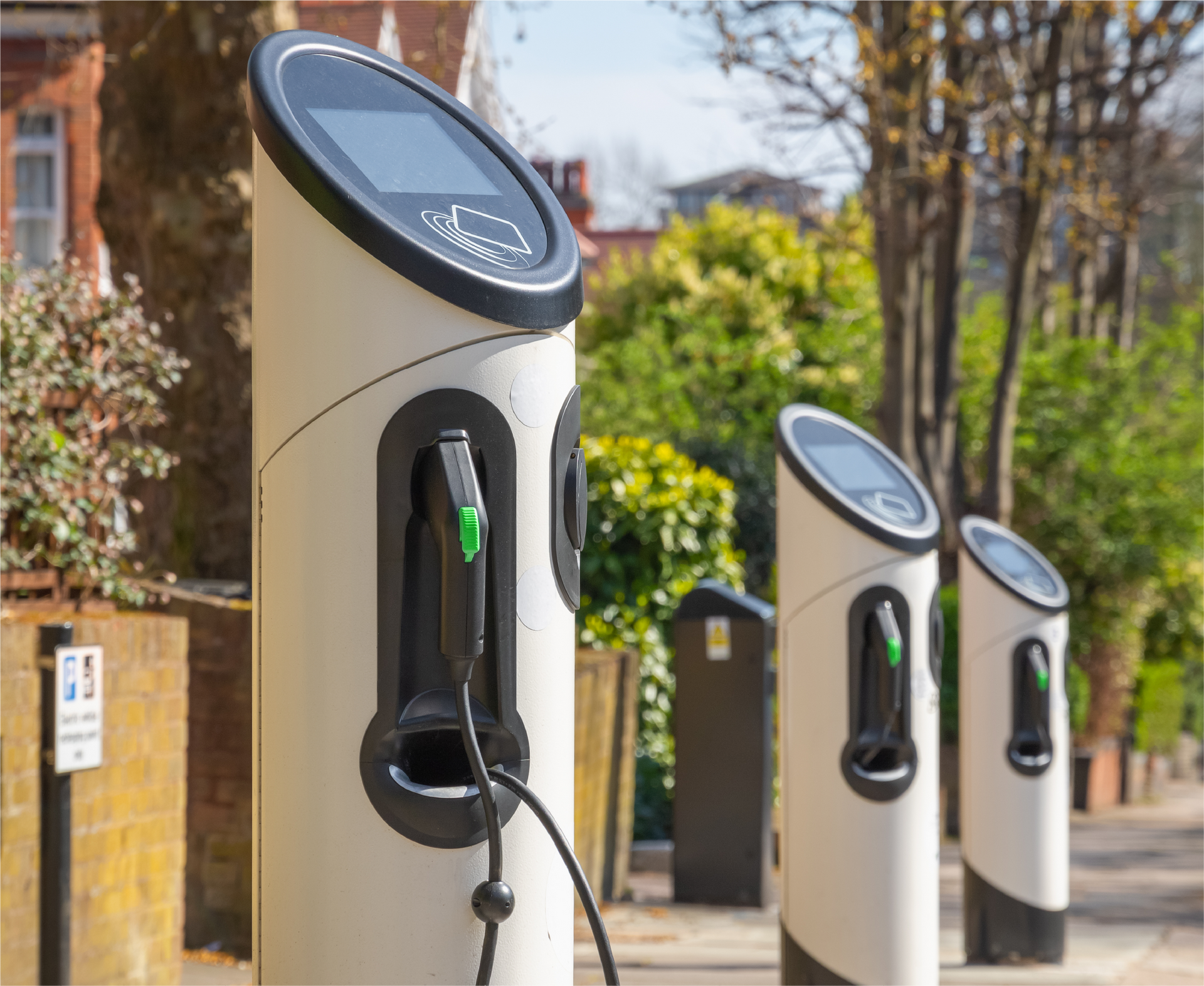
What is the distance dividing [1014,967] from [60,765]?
3929 mm

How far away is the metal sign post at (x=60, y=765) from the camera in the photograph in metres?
3.34

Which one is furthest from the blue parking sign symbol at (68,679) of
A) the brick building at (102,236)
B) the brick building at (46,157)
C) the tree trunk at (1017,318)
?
the brick building at (46,157)

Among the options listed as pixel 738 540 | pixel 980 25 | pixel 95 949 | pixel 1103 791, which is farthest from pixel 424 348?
pixel 1103 791

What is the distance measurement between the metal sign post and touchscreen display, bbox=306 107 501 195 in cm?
181

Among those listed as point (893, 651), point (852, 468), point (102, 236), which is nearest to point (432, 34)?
point (102, 236)

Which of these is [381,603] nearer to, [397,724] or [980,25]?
[397,724]

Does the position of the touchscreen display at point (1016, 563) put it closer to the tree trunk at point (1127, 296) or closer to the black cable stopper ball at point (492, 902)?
the black cable stopper ball at point (492, 902)

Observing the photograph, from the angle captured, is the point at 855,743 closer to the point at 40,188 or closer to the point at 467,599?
the point at 467,599

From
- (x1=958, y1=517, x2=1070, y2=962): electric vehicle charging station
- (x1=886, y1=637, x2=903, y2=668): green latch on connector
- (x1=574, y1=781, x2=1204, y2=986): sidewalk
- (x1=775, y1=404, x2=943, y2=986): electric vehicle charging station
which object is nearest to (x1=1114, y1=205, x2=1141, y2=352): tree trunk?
(x1=574, y1=781, x2=1204, y2=986): sidewalk

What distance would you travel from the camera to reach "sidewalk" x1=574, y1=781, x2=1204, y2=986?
533cm

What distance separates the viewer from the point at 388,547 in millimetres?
1948

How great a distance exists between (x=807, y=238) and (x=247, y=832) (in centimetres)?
1638

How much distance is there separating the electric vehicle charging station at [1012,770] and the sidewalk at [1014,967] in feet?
0.61

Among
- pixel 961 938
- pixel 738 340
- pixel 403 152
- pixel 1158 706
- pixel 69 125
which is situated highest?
pixel 69 125
